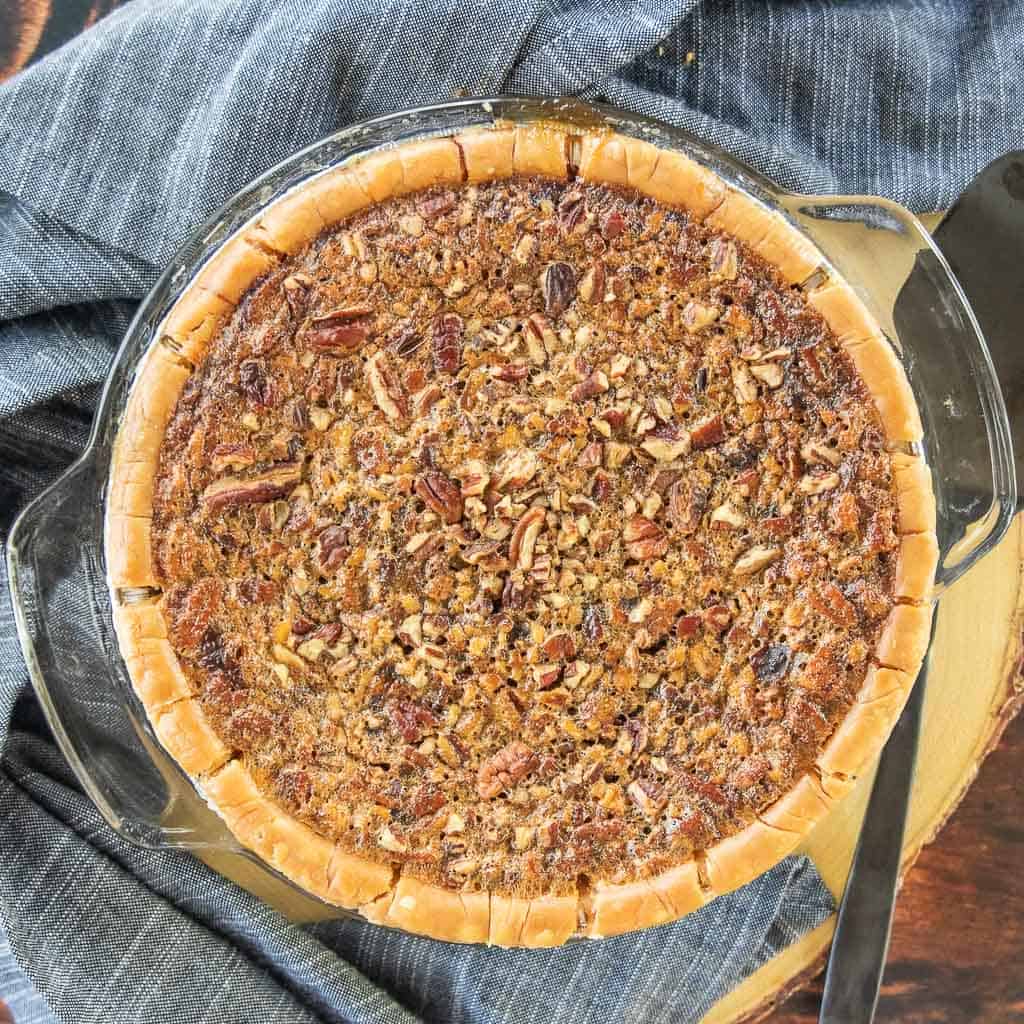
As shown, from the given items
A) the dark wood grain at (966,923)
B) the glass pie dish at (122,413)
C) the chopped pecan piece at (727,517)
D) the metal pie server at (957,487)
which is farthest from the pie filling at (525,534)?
the dark wood grain at (966,923)

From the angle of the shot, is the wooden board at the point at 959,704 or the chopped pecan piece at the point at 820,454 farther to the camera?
the wooden board at the point at 959,704

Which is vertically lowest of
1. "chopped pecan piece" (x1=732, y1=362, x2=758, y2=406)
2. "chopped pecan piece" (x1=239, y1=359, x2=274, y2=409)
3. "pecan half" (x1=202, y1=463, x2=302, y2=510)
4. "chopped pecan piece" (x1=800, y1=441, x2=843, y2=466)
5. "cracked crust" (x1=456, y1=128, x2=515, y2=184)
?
"chopped pecan piece" (x1=800, y1=441, x2=843, y2=466)

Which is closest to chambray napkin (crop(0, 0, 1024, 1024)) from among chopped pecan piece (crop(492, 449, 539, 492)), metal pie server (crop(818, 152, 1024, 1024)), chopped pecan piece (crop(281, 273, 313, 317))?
metal pie server (crop(818, 152, 1024, 1024))

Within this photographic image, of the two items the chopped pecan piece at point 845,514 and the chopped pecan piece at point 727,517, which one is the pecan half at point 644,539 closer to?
the chopped pecan piece at point 727,517

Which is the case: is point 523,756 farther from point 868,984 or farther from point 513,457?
point 868,984

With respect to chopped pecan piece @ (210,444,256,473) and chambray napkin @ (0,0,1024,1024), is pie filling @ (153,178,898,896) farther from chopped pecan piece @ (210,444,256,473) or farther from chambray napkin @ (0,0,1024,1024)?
chambray napkin @ (0,0,1024,1024)

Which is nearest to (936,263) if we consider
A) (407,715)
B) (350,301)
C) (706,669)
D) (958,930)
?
(706,669)
